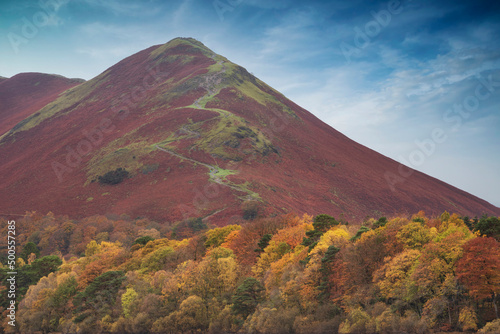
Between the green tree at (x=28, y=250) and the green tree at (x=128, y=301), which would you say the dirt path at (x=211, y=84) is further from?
the green tree at (x=128, y=301)

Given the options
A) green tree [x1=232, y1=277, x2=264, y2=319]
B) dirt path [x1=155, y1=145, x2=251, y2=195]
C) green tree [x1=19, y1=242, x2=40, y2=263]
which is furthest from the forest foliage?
dirt path [x1=155, y1=145, x2=251, y2=195]

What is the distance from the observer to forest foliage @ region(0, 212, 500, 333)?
3609 cm

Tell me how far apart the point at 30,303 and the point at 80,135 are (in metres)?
97.9

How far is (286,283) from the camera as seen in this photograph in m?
45.3

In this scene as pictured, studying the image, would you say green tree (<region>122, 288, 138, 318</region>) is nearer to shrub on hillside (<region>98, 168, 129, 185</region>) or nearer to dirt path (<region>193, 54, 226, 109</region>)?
shrub on hillside (<region>98, 168, 129, 185</region>)

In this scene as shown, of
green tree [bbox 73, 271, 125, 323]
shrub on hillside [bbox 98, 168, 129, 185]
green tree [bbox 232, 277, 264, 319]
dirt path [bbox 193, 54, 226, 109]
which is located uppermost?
dirt path [bbox 193, 54, 226, 109]

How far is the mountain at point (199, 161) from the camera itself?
100250 millimetres

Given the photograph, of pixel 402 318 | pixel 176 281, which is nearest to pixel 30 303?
pixel 176 281

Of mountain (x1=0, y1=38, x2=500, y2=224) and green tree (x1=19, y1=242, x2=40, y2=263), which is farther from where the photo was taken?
mountain (x1=0, y1=38, x2=500, y2=224)

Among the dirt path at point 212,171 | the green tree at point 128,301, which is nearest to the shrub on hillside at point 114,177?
the dirt path at point 212,171

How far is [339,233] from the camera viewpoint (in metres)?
51.1

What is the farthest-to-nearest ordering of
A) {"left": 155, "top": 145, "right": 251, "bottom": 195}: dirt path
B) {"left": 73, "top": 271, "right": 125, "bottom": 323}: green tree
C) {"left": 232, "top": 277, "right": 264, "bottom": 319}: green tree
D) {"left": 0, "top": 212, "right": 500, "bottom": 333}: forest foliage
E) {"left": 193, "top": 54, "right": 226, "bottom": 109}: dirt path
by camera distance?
{"left": 193, "top": 54, "right": 226, "bottom": 109}: dirt path, {"left": 155, "top": 145, "right": 251, "bottom": 195}: dirt path, {"left": 73, "top": 271, "right": 125, "bottom": 323}: green tree, {"left": 232, "top": 277, "right": 264, "bottom": 319}: green tree, {"left": 0, "top": 212, "right": 500, "bottom": 333}: forest foliage

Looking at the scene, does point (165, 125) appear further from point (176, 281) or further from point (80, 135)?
point (176, 281)

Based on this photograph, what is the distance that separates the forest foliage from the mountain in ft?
92.3
